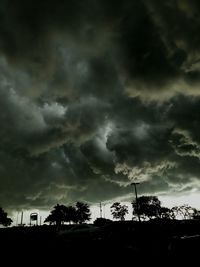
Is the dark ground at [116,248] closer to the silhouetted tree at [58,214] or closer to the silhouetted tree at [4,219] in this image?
the silhouetted tree at [58,214]

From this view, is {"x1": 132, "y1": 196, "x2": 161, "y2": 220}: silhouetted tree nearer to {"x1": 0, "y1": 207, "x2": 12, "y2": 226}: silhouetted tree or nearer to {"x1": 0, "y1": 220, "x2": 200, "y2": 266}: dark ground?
{"x1": 0, "y1": 207, "x2": 12, "y2": 226}: silhouetted tree

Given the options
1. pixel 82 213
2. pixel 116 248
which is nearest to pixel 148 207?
pixel 82 213

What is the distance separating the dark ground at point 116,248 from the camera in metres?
7.61

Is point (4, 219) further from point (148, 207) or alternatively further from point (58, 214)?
point (148, 207)

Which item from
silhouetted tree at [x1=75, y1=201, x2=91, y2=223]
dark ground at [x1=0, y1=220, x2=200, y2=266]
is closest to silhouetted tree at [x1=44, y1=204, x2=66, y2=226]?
silhouetted tree at [x1=75, y1=201, x2=91, y2=223]

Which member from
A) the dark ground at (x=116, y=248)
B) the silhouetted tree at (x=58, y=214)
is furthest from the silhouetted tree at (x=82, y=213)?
the dark ground at (x=116, y=248)

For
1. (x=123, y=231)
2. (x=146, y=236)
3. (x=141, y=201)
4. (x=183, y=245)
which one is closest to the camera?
(x=183, y=245)

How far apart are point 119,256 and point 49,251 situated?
144 inches

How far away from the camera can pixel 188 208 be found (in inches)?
3895

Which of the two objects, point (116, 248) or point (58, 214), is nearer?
point (116, 248)

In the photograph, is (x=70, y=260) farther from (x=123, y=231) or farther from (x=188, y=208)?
(x=188, y=208)

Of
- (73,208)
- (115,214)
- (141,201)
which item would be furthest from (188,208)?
(73,208)

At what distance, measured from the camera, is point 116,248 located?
12852 mm

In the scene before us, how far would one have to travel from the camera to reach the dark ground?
761 cm
